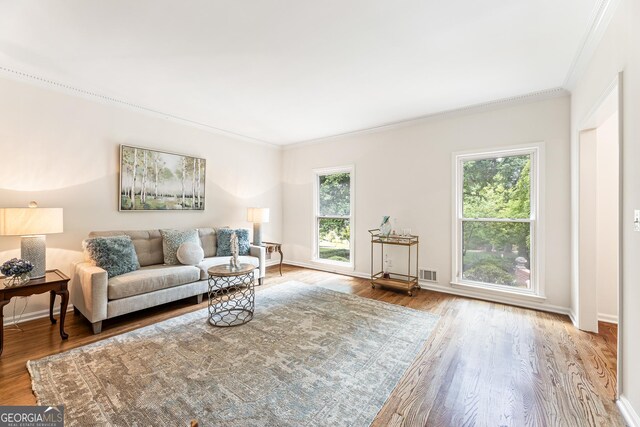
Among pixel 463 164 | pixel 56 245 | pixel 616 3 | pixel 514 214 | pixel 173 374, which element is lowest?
pixel 173 374

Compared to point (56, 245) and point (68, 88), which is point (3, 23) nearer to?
point (68, 88)

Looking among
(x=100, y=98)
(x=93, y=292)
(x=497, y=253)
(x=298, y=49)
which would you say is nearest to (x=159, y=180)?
(x=100, y=98)

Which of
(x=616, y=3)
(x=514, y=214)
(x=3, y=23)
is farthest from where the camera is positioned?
(x=514, y=214)

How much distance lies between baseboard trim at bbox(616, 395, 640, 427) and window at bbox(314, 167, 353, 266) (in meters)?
3.62

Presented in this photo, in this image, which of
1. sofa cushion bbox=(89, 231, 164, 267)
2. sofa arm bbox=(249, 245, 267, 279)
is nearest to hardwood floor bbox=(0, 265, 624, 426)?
sofa cushion bbox=(89, 231, 164, 267)

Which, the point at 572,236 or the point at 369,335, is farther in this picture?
the point at 572,236

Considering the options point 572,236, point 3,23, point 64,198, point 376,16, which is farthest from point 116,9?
point 572,236

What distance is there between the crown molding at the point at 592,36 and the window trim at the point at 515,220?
85 cm

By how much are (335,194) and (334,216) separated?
1.46 ft

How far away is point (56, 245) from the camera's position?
3.10 meters

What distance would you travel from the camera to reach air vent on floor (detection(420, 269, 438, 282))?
4.10 m

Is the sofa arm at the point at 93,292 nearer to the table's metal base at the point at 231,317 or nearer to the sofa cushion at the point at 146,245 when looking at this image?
the sofa cushion at the point at 146,245

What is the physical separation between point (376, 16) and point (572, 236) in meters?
3.28

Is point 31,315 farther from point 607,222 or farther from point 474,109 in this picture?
point 607,222
